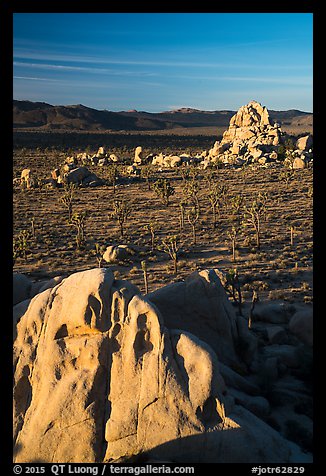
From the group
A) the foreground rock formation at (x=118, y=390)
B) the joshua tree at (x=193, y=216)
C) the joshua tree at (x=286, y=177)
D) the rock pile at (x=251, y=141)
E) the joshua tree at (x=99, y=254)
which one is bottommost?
the foreground rock formation at (x=118, y=390)

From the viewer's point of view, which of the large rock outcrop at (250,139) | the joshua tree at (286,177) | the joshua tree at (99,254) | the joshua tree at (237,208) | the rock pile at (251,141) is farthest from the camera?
the large rock outcrop at (250,139)

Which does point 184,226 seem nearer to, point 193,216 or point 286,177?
point 193,216

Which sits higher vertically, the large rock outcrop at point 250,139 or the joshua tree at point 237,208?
the large rock outcrop at point 250,139

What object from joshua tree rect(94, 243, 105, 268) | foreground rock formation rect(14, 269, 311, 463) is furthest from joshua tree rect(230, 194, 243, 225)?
foreground rock formation rect(14, 269, 311, 463)

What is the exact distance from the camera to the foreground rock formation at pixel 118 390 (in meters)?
10.9

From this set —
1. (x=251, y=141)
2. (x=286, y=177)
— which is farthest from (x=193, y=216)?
(x=251, y=141)

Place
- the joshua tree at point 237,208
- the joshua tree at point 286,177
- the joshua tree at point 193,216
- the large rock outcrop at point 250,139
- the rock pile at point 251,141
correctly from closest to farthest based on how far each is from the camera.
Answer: the joshua tree at point 193,216 → the joshua tree at point 237,208 → the joshua tree at point 286,177 → the rock pile at point 251,141 → the large rock outcrop at point 250,139

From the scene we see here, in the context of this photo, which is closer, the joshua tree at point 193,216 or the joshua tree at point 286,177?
the joshua tree at point 193,216

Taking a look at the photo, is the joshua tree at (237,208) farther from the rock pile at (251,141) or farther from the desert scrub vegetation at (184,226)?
the rock pile at (251,141)

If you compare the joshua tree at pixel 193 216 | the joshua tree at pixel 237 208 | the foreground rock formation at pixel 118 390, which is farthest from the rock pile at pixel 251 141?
the foreground rock formation at pixel 118 390

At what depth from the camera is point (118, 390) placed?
11422 mm

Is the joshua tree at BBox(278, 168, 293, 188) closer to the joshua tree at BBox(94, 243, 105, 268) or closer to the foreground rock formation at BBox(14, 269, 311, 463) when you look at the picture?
the joshua tree at BBox(94, 243, 105, 268)

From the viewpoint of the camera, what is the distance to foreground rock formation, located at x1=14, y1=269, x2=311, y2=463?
35.7ft

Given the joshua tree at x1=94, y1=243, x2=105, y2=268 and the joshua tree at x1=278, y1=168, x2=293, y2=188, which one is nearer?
the joshua tree at x1=94, y1=243, x2=105, y2=268
